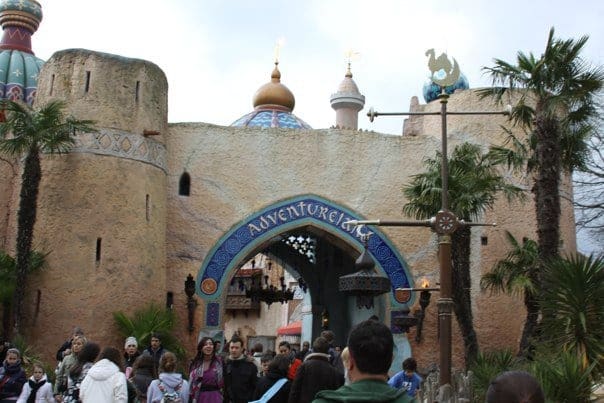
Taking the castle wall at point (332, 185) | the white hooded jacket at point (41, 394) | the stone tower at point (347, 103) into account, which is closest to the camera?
the white hooded jacket at point (41, 394)

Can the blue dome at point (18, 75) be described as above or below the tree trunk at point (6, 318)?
above

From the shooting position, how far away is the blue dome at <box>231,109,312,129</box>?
28247mm

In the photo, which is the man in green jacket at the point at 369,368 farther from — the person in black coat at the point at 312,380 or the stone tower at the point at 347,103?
the stone tower at the point at 347,103

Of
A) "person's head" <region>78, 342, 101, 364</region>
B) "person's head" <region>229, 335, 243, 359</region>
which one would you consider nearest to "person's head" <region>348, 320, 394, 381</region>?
"person's head" <region>78, 342, 101, 364</region>

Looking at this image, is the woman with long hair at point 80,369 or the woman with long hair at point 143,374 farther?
the woman with long hair at point 143,374

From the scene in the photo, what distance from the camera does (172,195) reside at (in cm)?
2014

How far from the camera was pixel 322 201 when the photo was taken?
67.5 feet

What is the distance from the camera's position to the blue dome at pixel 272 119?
92.7 ft

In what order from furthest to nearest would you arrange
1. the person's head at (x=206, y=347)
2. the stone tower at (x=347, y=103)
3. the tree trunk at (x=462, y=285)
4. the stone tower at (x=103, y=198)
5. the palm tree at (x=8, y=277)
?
the stone tower at (x=347, y=103)
the stone tower at (x=103, y=198)
the tree trunk at (x=462, y=285)
the palm tree at (x=8, y=277)
the person's head at (x=206, y=347)

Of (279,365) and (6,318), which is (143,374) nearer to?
(279,365)

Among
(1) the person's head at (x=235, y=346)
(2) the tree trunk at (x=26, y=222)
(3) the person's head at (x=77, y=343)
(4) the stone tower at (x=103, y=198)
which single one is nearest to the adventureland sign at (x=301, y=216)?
(4) the stone tower at (x=103, y=198)

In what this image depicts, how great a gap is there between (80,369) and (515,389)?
16.0 feet

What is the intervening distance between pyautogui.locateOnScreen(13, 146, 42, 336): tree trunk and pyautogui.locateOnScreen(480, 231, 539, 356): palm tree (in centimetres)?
923

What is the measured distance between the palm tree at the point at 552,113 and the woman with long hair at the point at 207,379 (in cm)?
627
